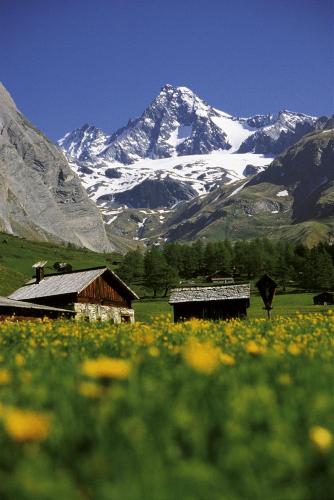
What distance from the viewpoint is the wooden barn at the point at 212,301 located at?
4116 cm

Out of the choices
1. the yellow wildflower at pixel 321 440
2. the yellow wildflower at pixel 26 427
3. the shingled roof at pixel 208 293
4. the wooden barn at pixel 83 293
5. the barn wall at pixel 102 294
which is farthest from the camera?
the barn wall at pixel 102 294

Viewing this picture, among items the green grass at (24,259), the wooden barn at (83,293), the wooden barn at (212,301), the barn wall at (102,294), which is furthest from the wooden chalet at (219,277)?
the wooden barn at (212,301)

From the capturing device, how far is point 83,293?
2016 inches

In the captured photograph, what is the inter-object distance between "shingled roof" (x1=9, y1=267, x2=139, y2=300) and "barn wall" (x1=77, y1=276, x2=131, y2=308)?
912 millimetres

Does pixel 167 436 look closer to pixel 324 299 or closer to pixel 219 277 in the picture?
pixel 324 299

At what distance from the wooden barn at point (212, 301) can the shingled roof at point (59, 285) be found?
38.0 feet

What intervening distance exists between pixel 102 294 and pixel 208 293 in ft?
54.1

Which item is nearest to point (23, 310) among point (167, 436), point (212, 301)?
point (212, 301)

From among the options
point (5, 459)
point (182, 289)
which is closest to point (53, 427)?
point (5, 459)

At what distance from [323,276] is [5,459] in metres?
→ 123

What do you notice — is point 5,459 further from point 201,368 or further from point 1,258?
point 1,258

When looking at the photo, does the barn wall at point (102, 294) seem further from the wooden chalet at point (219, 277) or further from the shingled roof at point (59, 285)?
the wooden chalet at point (219, 277)

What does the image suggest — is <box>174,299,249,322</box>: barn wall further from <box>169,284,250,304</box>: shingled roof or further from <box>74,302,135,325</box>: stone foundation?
<box>74,302,135,325</box>: stone foundation

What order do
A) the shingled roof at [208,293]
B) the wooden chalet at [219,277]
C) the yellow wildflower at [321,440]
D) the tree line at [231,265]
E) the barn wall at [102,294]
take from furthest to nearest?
the wooden chalet at [219,277] < the tree line at [231,265] < the barn wall at [102,294] < the shingled roof at [208,293] < the yellow wildflower at [321,440]
